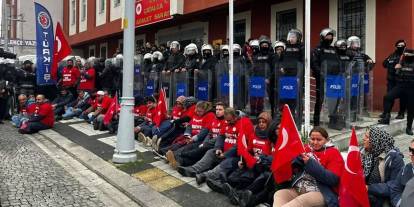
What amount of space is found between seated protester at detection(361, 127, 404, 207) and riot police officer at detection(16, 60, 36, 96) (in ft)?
41.6

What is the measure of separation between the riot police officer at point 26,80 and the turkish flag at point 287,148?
471 inches

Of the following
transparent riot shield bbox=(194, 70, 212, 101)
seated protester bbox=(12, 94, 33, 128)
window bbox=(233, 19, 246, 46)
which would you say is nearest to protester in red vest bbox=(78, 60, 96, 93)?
seated protester bbox=(12, 94, 33, 128)

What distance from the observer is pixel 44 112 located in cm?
1196

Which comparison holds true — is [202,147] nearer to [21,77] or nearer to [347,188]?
[347,188]

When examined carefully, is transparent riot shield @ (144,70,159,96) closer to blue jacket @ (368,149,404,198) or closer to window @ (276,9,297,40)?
window @ (276,9,297,40)

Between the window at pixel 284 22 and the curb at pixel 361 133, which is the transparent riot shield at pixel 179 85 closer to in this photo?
the curb at pixel 361 133

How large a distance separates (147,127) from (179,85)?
Result: 2173 millimetres

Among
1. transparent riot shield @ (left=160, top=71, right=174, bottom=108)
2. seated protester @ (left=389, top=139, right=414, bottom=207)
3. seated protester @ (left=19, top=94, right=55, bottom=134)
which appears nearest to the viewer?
seated protester @ (left=389, top=139, right=414, bottom=207)

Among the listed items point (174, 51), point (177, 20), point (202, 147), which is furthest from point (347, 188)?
point (177, 20)

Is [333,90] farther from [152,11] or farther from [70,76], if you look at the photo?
[152,11]

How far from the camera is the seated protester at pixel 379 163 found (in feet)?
14.4

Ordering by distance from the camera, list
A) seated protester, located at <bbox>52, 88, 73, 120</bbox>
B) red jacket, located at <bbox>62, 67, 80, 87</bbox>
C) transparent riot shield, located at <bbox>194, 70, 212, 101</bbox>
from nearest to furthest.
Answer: transparent riot shield, located at <bbox>194, 70, 212, 101</bbox>
seated protester, located at <bbox>52, 88, 73, 120</bbox>
red jacket, located at <bbox>62, 67, 80, 87</bbox>

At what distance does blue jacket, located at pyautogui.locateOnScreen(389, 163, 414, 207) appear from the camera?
13.6ft

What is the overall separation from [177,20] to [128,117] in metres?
12.5
